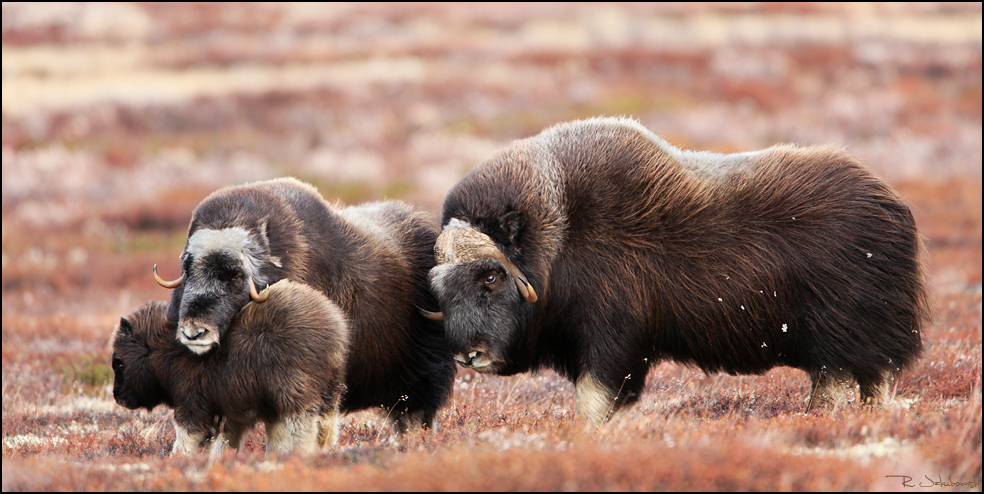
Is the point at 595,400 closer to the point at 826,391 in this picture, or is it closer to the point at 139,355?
the point at 826,391

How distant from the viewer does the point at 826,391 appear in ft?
16.3

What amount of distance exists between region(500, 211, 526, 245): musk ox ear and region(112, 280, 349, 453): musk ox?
0.91m

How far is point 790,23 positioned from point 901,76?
6.53 m

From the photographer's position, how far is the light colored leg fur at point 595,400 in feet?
15.7

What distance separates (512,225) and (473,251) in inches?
9.9

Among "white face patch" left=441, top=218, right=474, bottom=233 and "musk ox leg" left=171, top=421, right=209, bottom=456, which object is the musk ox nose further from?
"musk ox leg" left=171, top=421, right=209, bottom=456

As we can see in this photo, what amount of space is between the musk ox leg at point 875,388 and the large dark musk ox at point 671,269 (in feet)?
0.04

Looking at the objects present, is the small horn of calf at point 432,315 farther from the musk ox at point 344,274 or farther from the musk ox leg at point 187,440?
the musk ox leg at point 187,440

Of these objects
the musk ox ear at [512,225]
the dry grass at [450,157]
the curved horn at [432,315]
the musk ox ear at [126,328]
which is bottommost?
the dry grass at [450,157]

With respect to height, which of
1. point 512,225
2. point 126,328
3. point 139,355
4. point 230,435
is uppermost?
point 512,225

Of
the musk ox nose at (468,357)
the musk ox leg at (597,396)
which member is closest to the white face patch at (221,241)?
the musk ox nose at (468,357)
